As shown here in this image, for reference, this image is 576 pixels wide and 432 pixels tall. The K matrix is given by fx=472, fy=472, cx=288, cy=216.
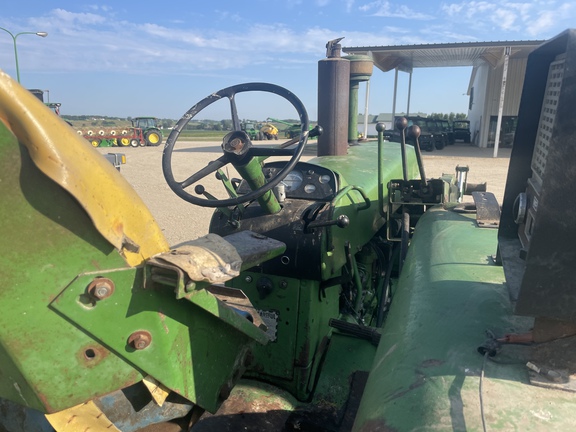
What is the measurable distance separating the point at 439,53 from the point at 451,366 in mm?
21495

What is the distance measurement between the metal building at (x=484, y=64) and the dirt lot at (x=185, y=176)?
1983 mm

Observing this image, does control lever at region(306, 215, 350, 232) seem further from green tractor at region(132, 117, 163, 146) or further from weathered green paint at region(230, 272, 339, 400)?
green tractor at region(132, 117, 163, 146)

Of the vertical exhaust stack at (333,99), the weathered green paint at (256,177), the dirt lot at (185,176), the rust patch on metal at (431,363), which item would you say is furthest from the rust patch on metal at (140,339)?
the vertical exhaust stack at (333,99)

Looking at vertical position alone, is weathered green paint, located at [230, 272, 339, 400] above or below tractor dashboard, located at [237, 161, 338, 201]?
below

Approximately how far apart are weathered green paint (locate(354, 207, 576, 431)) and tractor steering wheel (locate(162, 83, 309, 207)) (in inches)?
31.8

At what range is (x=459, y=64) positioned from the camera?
2470 cm

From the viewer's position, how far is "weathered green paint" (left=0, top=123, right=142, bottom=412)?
118 centimetres

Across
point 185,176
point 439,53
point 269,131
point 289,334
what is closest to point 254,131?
point 269,131

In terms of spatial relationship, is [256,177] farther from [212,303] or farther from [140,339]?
[140,339]

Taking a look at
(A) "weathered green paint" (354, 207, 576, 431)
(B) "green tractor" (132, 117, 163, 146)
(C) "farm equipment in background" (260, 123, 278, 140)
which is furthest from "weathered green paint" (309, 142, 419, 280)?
(C) "farm equipment in background" (260, 123, 278, 140)

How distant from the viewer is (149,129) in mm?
29000

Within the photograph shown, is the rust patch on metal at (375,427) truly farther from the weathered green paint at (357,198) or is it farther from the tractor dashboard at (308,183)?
the tractor dashboard at (308,183)

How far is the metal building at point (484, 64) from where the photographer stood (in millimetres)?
18625

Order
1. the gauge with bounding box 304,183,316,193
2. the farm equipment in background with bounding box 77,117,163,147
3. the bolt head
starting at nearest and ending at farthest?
the bolt head < the gauge with bounding box 304,183,316,193 < the farm equipment in background with bounding box 77,117,163,147
